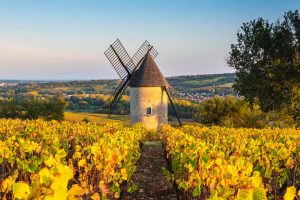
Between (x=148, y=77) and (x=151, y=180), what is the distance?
62.9ft

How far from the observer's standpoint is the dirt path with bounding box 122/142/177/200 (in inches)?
388

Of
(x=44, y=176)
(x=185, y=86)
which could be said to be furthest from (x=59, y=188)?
(x=185, y=86)

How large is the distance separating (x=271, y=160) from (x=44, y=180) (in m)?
7.01

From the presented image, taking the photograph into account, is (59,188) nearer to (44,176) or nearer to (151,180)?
(44,176)

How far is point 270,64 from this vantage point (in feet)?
99.1

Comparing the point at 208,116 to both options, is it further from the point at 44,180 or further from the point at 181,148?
the point at 44,180

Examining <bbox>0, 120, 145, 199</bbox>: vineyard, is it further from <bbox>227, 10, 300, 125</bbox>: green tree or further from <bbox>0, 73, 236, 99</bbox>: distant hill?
<bbox>0, 73, 236, 99</bbox>: distant hill

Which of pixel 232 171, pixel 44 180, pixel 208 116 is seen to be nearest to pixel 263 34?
pixel 208 116

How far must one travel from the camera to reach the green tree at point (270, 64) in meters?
29.1

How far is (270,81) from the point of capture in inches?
1152

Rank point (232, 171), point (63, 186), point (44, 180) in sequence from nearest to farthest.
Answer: point (63, 186) → point (44, 180) → point (232, 171)

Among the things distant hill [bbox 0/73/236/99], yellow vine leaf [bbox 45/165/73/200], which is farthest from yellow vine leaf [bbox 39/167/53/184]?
distant hill [bbox 0/73/236/99]

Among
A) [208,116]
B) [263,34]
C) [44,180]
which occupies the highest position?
[263,34]

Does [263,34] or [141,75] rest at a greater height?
[263,34]
